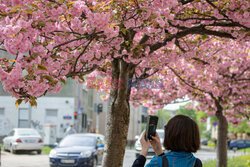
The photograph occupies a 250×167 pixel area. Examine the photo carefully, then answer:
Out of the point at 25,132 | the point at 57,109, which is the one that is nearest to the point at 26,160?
the point at 25,132

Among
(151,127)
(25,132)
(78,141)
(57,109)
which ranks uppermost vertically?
Result: (57,109)

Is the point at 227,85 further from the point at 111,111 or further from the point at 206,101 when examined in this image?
the point at 111,111

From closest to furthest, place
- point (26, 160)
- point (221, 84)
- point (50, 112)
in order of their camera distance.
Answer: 1. point (221, 84)
2. point (26, 160)
3. point (50, 112)

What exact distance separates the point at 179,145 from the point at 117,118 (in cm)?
462

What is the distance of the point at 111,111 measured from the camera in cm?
771

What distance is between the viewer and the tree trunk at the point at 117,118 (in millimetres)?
7488

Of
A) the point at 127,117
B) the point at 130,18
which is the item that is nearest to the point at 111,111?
the point at 127,117

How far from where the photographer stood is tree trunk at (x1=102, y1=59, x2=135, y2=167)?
7.49 metres

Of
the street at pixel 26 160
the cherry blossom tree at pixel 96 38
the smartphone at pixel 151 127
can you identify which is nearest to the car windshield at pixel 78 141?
the street at pixel 26 160

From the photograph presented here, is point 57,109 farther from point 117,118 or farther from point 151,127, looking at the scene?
point 151,127

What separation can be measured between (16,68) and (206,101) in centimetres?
1350

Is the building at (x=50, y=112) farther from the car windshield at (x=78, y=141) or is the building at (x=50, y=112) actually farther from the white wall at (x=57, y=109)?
the car windshield at (x=78, y=141)

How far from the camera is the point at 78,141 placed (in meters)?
17.0

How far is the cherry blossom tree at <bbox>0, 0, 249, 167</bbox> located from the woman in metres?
1.52
